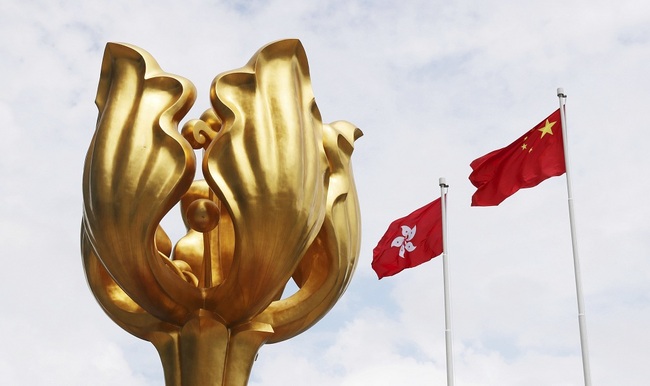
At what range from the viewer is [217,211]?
9.72 meters

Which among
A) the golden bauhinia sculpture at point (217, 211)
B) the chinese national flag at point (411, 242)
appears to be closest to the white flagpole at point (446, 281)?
the chinese national flag at point (411, 242)

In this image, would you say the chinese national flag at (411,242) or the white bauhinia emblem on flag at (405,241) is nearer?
the chinese national flag at (411,242)

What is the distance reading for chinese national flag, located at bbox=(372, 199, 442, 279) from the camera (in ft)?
48.3

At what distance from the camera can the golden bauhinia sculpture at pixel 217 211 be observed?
9.17 m

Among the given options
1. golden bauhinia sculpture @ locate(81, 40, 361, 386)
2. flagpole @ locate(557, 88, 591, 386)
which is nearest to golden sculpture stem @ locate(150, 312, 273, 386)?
golden bauhinia sculpture @ locate(81, 40, 361, 386)

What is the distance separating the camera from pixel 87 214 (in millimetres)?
9289

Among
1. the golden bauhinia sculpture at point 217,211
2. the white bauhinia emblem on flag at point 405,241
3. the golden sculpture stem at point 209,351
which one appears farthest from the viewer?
the white bauhinia emblem on flag at point 405,241

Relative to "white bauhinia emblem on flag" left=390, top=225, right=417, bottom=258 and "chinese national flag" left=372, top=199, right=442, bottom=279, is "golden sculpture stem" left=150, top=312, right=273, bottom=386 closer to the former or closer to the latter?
"chinese national flag" left=372, top=199, right=442, bottom=279

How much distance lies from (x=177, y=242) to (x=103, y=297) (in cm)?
89

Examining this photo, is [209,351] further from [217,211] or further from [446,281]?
[446,281]

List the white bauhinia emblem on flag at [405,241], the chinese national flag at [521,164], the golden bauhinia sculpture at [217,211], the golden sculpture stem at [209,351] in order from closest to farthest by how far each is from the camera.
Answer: the golden bauhinia sculpture at [217,211] → the golden sculpture stem at [209,351] → the chinese national flag at [521,164] → the white bauhinia emblem on flag at [405,241]

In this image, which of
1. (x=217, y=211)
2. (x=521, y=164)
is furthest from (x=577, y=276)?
(x=217, y=211)

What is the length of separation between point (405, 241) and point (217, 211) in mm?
5685

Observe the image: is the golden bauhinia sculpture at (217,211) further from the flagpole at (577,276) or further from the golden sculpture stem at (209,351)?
the flagpole at (577,276)
